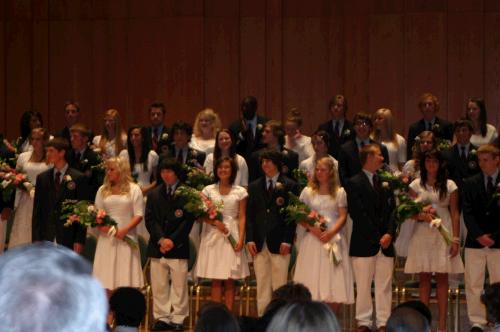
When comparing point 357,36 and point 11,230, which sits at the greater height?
point 357,36

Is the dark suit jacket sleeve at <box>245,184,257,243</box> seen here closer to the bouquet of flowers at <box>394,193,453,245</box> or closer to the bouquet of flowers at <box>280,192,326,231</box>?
the bouquet of flowers at <box>280,192,326,231</box>

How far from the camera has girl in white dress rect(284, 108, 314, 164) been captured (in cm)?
1072

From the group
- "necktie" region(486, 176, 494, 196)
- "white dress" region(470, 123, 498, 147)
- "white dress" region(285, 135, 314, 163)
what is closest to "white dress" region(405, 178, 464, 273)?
"necktie" region(486, 176, 494, 196)

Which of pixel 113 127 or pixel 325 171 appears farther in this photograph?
pixel 113 127

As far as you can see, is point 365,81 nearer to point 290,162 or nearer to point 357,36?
point 357,36

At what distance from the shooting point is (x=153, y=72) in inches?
528

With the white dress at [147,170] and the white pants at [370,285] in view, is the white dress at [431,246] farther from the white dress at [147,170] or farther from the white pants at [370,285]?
the white dress at [147,170]

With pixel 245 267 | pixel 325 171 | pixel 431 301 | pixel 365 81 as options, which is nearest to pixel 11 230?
pixel 245 267

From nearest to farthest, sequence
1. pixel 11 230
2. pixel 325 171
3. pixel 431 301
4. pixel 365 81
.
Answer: pixel 325 171, pixel 431 301, pixel 11 230, pixel 365 81

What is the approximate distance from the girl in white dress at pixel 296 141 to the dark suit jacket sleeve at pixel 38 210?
2956 mm

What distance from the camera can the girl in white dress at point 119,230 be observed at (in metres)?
8.58

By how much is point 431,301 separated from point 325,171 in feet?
6.28

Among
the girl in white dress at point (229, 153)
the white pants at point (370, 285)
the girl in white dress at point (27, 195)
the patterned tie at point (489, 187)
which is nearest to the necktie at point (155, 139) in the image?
the girl in white dress at point (229, 153)

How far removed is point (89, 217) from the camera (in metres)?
8.42
